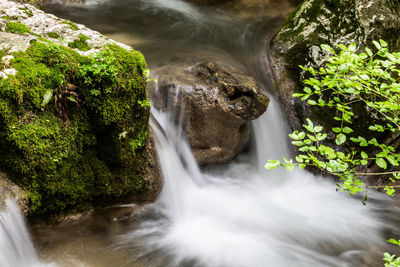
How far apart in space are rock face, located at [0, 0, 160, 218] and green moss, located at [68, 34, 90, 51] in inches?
0.4

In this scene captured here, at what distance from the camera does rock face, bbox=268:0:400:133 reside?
6293 millimetres

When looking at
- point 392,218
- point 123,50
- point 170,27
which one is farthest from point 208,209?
point 170,27

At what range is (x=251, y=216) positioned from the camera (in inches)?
196

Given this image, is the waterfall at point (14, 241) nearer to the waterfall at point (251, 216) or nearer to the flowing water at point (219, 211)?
the flowing water at point (219, 211)

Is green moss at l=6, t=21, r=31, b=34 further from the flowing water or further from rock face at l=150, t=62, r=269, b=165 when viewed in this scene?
rock face at l=150, t=62, r=269, b=165

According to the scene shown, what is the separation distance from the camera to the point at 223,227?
4574mm

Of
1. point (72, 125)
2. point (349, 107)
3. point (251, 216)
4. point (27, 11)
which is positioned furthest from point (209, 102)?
point (349, 107)

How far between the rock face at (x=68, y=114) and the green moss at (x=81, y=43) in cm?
1

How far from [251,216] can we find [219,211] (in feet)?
1.75

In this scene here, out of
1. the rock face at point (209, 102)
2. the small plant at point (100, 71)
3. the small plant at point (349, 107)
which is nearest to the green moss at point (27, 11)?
the small plant at point (100, 71)

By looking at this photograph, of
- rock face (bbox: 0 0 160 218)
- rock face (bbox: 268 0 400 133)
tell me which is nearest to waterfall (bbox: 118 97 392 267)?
rock face (bbox: 268 0 400 133)

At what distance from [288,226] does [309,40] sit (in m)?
3.97

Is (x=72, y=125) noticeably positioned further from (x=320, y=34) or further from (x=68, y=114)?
(x=320, y=34)

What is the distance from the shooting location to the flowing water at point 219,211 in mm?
A: 3710
